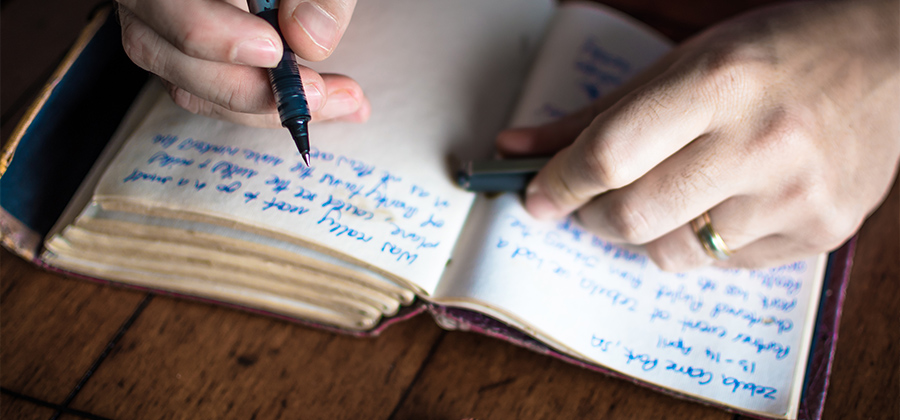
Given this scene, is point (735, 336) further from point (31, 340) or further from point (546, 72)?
point (31, 340)

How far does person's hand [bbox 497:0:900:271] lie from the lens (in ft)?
1.38

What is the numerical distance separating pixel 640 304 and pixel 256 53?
1.33ft

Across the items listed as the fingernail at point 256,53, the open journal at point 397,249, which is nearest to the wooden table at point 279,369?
the open journal at point 397,249

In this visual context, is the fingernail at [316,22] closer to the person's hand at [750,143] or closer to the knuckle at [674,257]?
the person's hand at [750,143]

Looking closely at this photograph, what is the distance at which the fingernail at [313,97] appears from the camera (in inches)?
15.1

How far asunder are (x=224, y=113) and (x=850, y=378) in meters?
0.63

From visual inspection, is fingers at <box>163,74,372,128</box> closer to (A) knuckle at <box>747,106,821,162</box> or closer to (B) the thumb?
(B) the thumb

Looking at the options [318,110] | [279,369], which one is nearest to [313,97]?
[318,110]

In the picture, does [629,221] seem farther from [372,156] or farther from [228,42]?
[228,42]

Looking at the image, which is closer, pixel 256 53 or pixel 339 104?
pixel 256 53

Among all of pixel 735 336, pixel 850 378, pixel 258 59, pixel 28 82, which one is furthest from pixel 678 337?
pixel 28 82

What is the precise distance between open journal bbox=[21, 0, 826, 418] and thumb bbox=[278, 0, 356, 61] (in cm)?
15

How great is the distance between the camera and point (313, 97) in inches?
15.4

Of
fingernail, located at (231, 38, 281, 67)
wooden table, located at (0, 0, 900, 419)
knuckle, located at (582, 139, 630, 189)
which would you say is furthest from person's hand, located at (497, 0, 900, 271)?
fingernail, located at (231, 38, 281, 67)
